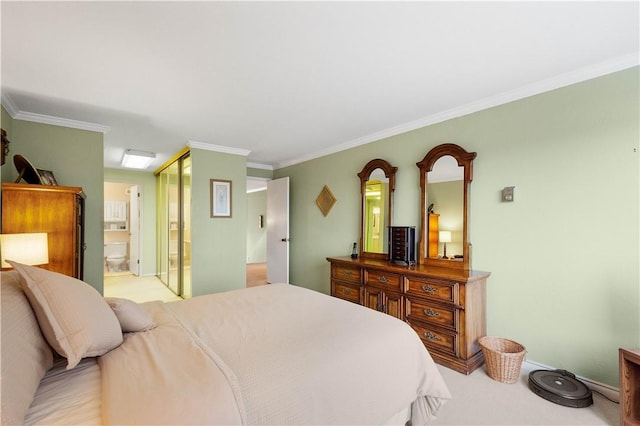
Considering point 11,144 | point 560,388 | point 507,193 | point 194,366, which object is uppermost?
point 11,144

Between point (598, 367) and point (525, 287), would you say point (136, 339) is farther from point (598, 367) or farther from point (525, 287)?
point (598, 367)

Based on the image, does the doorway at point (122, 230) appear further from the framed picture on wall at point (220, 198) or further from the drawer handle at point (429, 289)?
the drawer handle at point (429, 289)

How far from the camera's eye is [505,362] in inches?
88.4

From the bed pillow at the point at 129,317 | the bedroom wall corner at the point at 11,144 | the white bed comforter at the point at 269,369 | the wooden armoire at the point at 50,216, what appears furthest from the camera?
the bedroom wall corner at the point at 11,144

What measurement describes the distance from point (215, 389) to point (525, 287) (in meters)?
2.61

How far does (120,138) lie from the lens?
153 inches

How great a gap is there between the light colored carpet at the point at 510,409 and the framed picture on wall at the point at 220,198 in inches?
140

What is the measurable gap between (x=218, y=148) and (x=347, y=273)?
2650 mm

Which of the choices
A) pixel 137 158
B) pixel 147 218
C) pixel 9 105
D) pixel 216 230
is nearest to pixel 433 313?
pixel 216 230

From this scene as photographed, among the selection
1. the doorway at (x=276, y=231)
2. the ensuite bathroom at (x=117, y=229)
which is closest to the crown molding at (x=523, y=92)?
the doorway at (x=276, y=231)

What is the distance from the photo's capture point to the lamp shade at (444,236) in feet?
9.75

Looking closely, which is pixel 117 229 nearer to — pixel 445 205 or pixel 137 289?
pixel 137 289

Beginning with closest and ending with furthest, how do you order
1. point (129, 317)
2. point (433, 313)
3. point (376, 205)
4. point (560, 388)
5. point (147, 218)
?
1. point (129, 317)
2. point (560, 388)
3. point (433, 313)
4. point (376, 205)
5. point (147, 218)

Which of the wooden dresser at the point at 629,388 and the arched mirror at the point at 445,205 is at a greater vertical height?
the arched mirror at the point at 445,205
